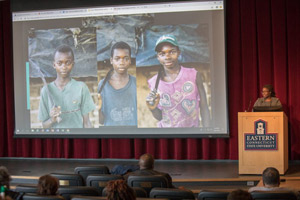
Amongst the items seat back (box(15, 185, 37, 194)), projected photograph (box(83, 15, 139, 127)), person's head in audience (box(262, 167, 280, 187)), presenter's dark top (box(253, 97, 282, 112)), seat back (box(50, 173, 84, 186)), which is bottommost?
seat back (box(50, 173, 84, 186))

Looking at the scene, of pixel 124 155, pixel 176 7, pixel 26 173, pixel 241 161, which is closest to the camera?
pixel 241 161

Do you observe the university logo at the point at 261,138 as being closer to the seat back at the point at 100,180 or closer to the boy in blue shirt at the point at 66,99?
the seat back at the point at 100,180

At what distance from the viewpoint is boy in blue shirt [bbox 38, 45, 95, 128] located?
826 cm

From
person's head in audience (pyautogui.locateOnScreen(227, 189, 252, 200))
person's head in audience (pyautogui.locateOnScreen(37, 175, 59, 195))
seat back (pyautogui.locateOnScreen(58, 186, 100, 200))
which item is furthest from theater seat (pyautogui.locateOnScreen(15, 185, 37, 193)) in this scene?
person's head in audience (pyautogui.locateOnScreen(227, 189, 252, 200))

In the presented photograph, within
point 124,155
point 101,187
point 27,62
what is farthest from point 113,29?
point 101,187

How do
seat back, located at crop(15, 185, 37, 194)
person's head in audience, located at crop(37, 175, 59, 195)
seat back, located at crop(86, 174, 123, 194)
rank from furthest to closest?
seat back, located at crop(86, 174, 123, 194)
seat back, located at crop(15, 185, 37, 194)
person's head in audience, located at crop(37, 175, 59, 195)

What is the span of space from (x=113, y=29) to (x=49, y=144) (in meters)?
2.65

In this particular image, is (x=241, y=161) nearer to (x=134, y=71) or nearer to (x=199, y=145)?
(x=199, y=145)

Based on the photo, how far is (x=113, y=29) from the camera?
8086 mm

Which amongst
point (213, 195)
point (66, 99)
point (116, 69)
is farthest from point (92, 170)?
point (66, 99)

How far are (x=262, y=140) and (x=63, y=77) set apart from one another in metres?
3.92

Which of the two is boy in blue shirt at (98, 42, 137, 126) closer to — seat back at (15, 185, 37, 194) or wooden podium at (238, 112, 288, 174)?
wooden podium at (238, 112, 288, 174)

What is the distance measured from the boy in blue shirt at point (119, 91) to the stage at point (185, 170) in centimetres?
81

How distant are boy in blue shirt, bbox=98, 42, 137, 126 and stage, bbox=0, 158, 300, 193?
0.81 meters
